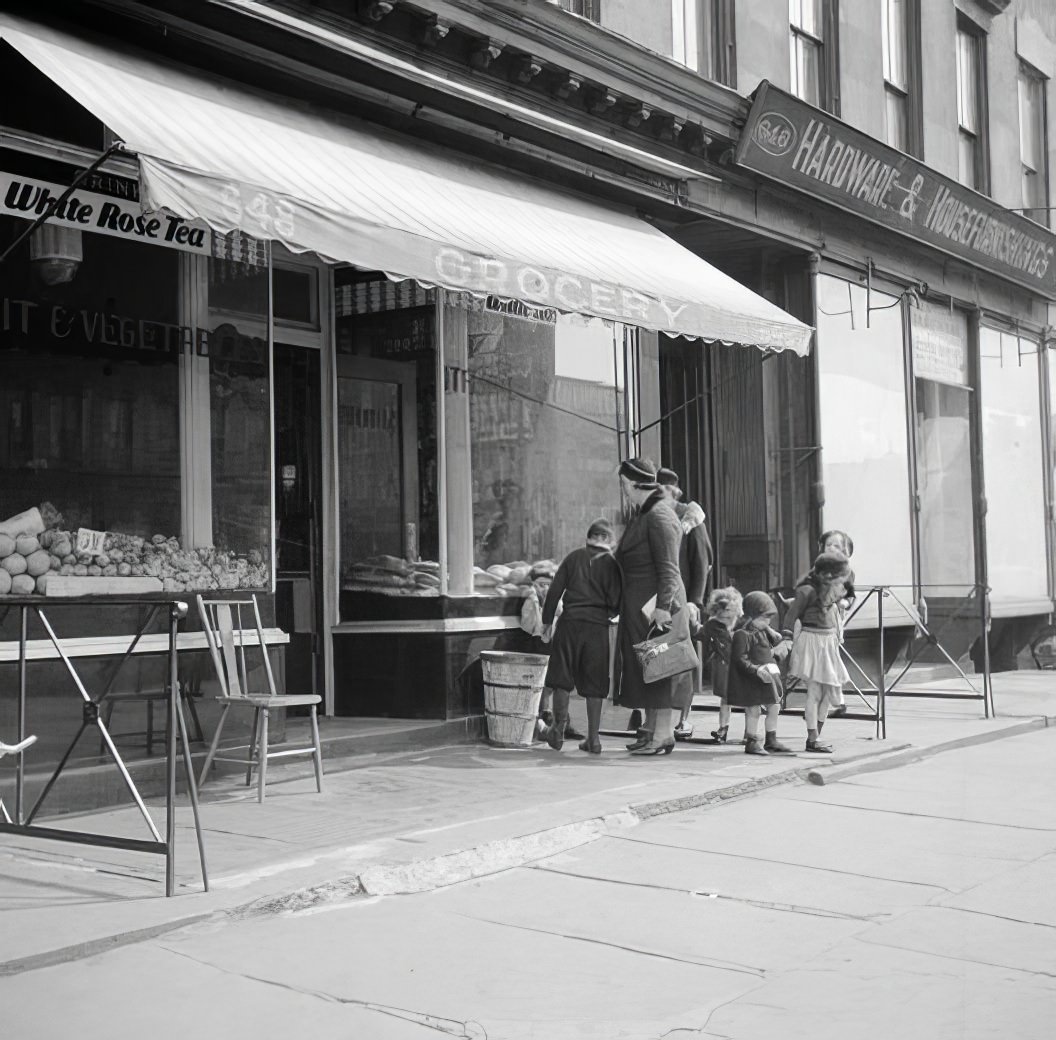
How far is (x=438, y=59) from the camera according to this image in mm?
10477

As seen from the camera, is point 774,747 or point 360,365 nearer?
point 774,747

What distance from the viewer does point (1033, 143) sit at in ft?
68.9

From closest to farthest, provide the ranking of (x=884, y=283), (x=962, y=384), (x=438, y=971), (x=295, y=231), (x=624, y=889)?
(x=438, y=971) < (x=624, y=889) < (x=295, y=231) < (x=884, y=283) < (x=962, y=384)

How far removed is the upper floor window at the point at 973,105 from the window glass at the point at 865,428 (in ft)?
12.4

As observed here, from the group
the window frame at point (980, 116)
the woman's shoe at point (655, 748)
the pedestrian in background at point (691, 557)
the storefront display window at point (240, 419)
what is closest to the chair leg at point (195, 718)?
the storefront display window at point (240, 419)

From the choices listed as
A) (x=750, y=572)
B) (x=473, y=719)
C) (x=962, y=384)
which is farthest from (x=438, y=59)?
(x=962, y=384)

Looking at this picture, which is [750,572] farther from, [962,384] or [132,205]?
[132,205]

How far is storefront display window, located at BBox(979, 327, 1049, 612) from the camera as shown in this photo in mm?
18703

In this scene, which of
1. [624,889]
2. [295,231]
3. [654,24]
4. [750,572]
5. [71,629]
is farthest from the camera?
[750,572]

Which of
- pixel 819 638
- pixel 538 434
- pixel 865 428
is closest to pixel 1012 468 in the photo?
pixel 865 428

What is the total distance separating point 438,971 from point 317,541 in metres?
6.19

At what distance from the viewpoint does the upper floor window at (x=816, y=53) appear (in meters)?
15.4

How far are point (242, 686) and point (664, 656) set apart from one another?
285 centimetres

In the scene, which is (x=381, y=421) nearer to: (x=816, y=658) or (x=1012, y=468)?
(x=816, y=658)
